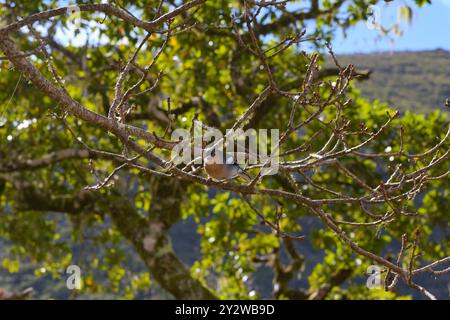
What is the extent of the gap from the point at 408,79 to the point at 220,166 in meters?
57.9

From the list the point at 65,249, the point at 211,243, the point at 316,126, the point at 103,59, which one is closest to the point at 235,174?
the point at 316,126

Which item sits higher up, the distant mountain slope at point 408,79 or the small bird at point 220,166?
the distant mountain slope at point 408,79

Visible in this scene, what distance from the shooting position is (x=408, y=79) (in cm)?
5819

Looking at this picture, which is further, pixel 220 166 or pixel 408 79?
pixel 408 79

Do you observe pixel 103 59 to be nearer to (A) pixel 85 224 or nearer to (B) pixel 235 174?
(A) pixel 85 224

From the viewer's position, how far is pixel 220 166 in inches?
127

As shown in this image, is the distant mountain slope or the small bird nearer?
the small bird

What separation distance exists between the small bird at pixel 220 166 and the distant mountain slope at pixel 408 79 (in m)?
46.4

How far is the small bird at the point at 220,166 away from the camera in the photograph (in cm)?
324

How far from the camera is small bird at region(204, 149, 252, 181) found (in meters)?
3.24

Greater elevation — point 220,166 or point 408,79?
point 408,79

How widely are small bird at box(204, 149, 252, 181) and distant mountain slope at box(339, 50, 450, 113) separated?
46.4m
